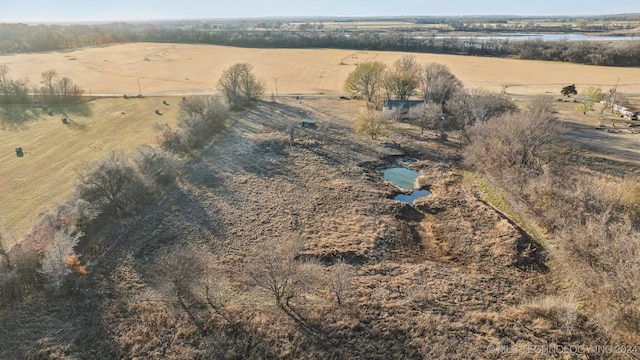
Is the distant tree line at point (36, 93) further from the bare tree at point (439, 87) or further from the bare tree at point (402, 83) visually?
the bare tree at point (439, 87)

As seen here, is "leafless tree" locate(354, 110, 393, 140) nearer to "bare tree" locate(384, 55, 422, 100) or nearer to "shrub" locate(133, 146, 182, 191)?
"bare tree" locate(384, 55, 422, 100)

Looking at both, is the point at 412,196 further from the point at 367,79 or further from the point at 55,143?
the point at 55,143

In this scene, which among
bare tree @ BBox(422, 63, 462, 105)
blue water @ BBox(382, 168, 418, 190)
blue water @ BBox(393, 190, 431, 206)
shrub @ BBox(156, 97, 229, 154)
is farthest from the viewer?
bare tree @ BBox(422, 63, 462, 105)

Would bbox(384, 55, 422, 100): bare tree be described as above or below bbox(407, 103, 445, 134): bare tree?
above

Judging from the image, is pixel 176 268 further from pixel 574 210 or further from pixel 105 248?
pixel 574 210

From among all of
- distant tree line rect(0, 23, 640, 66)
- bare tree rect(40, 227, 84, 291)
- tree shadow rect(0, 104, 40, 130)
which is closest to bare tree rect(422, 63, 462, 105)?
bare tree rect(40, 227, 84, 291)

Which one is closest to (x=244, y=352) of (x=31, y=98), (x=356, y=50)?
(x=31, y=98)

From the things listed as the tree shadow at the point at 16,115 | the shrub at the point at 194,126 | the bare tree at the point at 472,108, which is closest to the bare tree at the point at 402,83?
the bare tree at the point at 472,108

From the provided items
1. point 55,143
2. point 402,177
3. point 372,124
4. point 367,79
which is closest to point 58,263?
point 402,177
